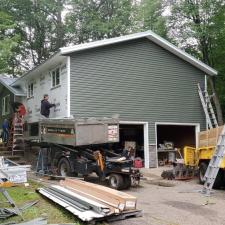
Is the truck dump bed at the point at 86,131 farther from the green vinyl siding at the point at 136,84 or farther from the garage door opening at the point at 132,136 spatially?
the garage door opening at the point at 132,136

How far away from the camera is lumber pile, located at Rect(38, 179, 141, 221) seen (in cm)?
816

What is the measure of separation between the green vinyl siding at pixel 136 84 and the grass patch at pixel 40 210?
7170mm

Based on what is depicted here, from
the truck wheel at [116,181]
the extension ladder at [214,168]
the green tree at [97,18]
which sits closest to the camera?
the extension ladder at [214,168]

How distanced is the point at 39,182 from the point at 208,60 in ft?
66.3

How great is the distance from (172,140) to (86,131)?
1170 cm

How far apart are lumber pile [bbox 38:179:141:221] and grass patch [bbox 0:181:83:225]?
163mm

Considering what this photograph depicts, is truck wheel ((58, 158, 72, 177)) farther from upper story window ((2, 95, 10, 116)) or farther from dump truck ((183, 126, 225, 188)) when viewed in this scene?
upper story window ((2, 95, 10, 116))

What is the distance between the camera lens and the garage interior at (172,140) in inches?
876

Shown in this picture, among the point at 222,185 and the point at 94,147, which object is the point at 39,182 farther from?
the point at 222,185

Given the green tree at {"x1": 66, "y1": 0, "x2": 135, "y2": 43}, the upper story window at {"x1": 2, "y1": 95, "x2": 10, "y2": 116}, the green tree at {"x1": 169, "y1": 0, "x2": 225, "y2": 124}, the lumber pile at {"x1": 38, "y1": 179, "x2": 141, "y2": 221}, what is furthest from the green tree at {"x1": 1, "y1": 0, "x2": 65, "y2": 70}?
the lumber pile at {"x1": 38, "y1": 179, "x2": 141, "y2": 221}

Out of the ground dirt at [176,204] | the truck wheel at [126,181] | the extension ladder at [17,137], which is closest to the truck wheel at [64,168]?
the truck wheel at [126,181]

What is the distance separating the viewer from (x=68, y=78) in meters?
18.2

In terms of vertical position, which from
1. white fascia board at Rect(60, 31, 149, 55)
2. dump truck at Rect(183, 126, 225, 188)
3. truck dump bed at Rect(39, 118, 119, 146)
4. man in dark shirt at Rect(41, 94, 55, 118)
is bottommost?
dump truck at Rect(183, 126, 225, 188)

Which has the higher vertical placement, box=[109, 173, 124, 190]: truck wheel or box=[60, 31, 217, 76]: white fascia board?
box=[60, 31, 217, 76]: white fascia board
